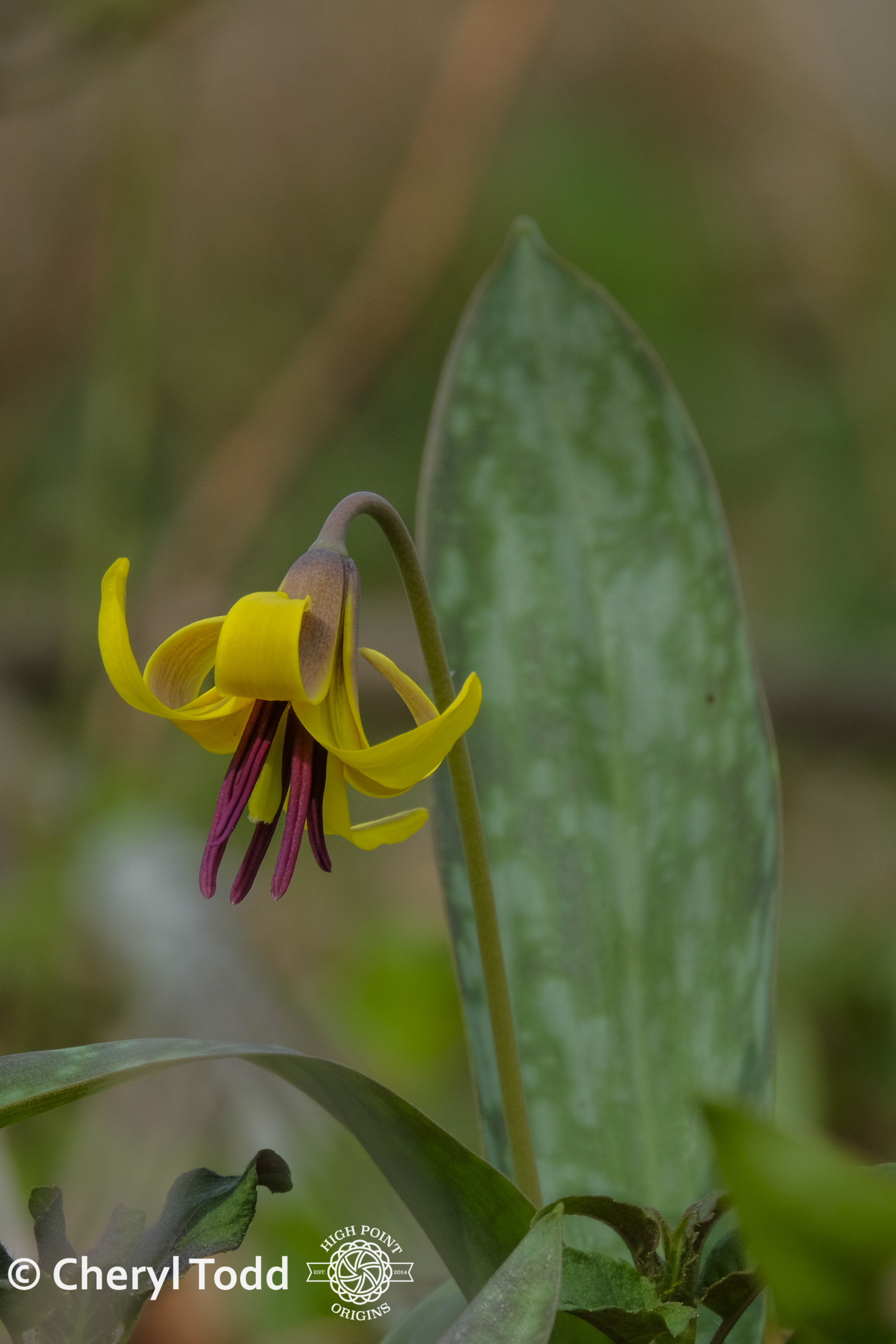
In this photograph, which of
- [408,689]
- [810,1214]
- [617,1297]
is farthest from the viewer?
[408,689]

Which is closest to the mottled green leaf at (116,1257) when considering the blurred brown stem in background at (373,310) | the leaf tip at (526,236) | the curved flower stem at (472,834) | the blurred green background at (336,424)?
the curved flower stem at (472,834)

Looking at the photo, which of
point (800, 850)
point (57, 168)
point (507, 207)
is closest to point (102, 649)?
point (800, 850)

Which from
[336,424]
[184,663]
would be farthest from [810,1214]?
[336,424]

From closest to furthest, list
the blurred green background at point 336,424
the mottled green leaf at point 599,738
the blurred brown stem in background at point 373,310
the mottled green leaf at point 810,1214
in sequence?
the mottled green leaf at point 810,1214 < the mottled green leaf at point 599,738 < the blurred green background at point 336,424 < the blurred brown stem in background at point 373,310

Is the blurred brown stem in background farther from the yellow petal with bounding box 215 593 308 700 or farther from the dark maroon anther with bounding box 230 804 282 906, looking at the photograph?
the yellow petal with bounding box 215 593 308 700

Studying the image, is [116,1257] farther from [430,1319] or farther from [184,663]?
[184,663]

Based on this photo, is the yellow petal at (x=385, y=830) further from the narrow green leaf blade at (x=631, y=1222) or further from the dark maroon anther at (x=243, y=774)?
the narrow green leaf blade at (x=631, y=1222)
